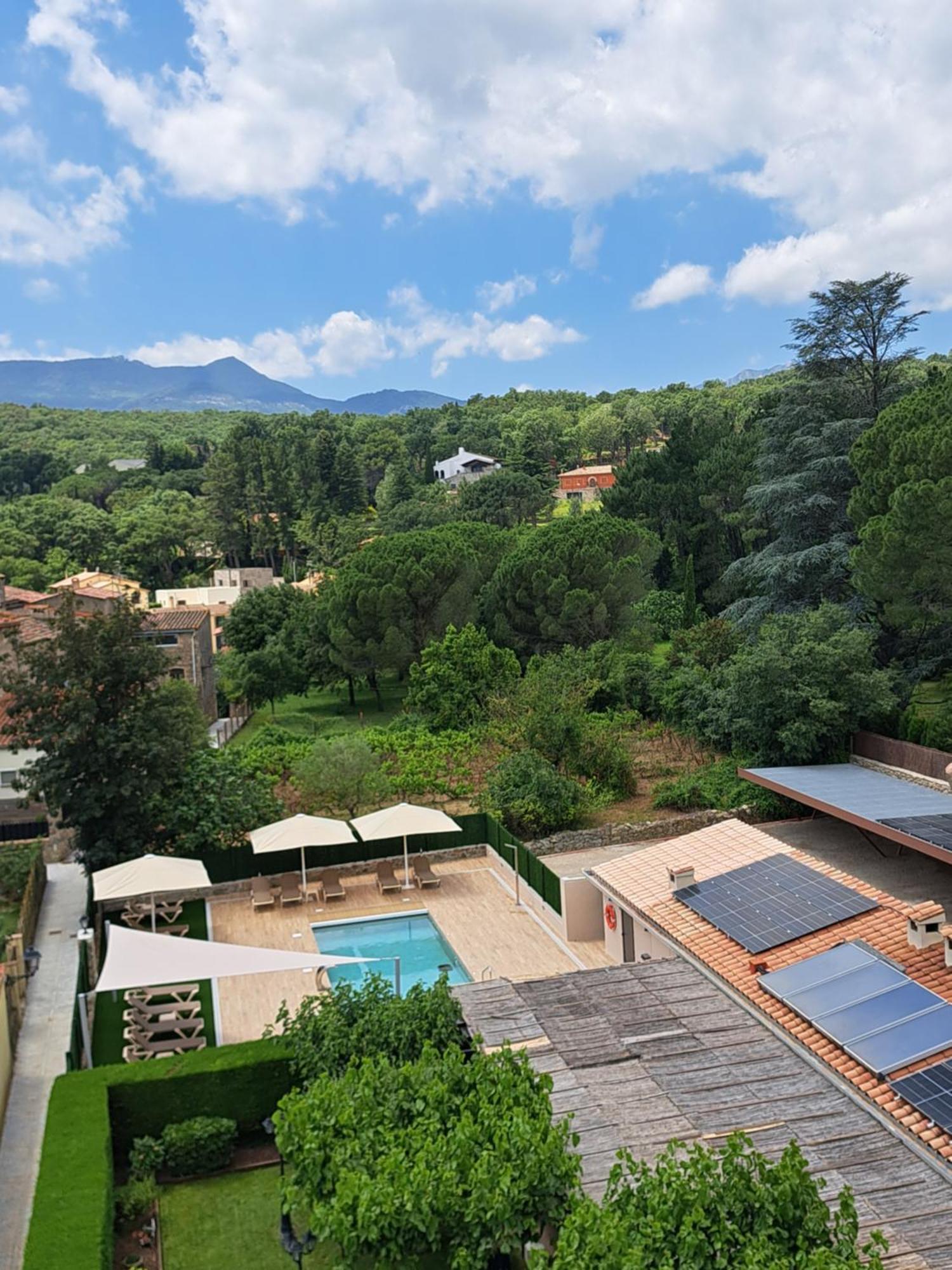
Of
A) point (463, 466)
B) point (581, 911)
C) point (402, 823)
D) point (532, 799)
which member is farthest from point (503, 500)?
point (581, 911)

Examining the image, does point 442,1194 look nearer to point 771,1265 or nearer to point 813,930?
point 771,1265

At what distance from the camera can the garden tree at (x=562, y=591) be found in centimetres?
4272

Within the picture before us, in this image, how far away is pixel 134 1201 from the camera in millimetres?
12477

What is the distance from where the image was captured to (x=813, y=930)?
581 inches

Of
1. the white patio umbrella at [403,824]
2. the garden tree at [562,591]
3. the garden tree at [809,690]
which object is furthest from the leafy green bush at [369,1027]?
the garden tree at [562,591]

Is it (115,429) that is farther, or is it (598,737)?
(115,429)

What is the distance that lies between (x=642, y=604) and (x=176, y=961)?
1522 inches

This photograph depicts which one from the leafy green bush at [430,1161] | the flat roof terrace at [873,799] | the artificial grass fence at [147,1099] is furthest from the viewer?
the flat roof terrace at [873,799]

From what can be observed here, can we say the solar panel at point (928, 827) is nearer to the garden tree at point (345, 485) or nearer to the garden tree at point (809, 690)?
the garden tree at point (809, 690)

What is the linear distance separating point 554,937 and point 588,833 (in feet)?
17.7

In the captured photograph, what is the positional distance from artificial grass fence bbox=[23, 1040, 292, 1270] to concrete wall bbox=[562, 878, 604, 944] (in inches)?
295

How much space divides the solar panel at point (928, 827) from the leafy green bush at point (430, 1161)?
11960 millimetres

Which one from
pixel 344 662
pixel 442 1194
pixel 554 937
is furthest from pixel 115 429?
pixel 442 1194

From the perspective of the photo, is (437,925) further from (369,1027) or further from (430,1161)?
(430,1161)
